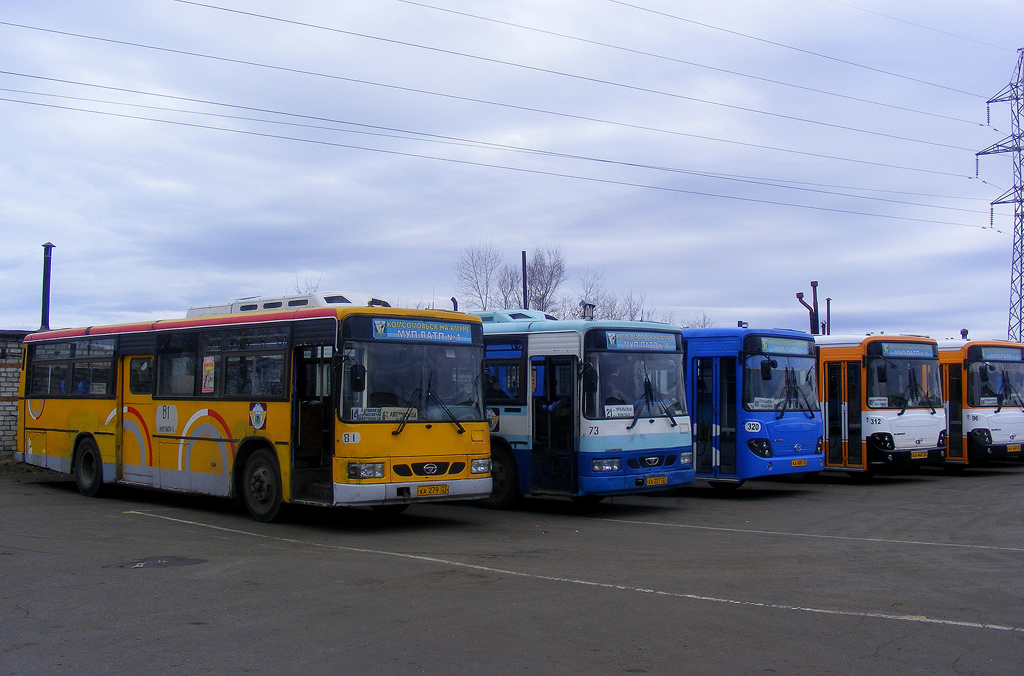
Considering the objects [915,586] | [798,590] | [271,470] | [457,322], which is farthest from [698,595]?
[271,470]

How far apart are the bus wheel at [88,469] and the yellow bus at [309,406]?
1082mm

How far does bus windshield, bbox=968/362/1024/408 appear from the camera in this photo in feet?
73.9

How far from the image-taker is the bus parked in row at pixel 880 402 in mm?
19969

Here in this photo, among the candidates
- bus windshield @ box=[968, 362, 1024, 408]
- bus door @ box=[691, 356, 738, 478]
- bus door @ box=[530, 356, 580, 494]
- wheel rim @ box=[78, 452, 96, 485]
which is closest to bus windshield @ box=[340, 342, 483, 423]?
bus door @ box=[530, 356, 580, 494]

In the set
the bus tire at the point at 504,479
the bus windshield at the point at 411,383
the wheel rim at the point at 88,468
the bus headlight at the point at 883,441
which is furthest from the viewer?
the bus headlight at the point at 883,441

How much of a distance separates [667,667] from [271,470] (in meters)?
8.60

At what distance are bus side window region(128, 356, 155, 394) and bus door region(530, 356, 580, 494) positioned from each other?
21.3ft

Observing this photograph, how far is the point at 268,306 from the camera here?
1490 cm

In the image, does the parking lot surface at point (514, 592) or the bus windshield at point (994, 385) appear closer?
the parking lot surface at point (514, 592)

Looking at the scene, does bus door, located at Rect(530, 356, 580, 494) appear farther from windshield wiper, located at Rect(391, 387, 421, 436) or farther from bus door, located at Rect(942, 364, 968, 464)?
bus door, located at Rect(942, 364, 968, 464)

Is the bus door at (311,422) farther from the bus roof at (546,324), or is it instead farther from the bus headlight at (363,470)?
the bus roof at (546,324)

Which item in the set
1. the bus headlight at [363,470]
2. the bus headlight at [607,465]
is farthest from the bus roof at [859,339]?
the bus headlight at [363,470]

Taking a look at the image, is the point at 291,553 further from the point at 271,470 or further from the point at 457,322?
the point at 457,322

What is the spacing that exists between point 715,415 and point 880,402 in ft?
14.9
